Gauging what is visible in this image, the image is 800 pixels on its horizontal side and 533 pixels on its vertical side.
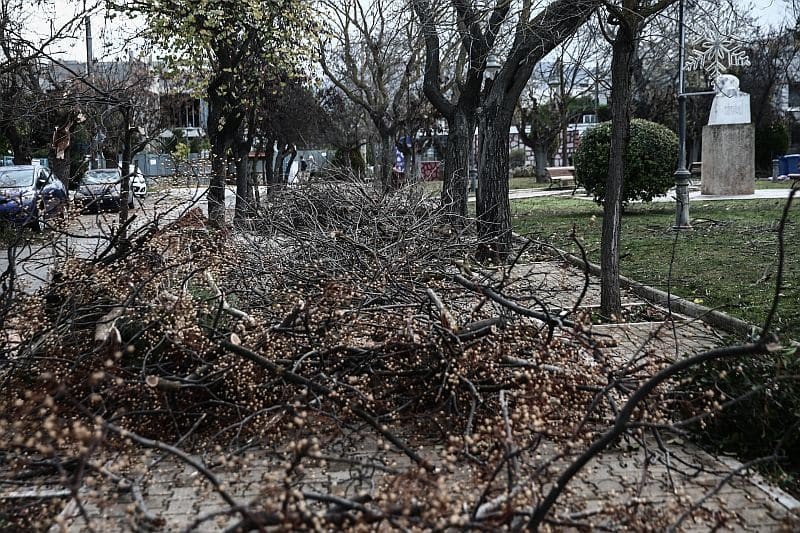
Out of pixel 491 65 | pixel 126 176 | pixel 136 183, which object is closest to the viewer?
pixel 126 176

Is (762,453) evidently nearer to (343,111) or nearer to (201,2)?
(201,2)

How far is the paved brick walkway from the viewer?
3.29 meters

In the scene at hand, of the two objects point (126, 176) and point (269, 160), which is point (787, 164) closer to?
point (269, 160)

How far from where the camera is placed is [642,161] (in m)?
18.7

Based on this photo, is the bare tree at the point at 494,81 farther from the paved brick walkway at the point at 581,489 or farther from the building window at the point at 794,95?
the building window at the point at 794,95

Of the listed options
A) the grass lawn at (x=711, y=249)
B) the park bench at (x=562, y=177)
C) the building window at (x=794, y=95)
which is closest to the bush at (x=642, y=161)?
the grass lawn at (x=711, y=249)

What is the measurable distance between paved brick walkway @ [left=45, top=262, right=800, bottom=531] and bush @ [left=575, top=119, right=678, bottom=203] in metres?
14.9

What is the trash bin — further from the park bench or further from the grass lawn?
the grass lawn

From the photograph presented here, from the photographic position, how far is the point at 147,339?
17.1ft

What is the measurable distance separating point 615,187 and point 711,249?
18.0ft

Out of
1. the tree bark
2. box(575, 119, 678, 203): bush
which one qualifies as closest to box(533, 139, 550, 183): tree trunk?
box(575, 119, 678, 203): bush

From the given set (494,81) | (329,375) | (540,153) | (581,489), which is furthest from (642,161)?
(540,153)

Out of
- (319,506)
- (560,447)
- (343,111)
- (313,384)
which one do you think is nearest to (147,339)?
(313,384)

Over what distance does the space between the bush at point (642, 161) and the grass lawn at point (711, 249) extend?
2.33ft
